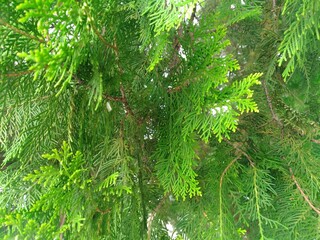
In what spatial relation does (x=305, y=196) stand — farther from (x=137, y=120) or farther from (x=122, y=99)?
(x=122, y=99)

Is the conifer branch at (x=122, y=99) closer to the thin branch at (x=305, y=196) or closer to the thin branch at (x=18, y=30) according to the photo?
the thin branch at (x=18, y=30)

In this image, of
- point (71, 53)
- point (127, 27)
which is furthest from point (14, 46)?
point (127, 27)

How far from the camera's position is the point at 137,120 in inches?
53.9

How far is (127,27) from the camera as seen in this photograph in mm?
1149

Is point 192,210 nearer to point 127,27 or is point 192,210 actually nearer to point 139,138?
point 139,138

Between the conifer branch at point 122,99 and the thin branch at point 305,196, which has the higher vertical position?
the conifer branch at point 122,99

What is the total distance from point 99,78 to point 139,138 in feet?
1.95

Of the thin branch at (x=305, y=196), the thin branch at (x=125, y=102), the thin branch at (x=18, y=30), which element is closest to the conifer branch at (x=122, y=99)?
the thin branch at (x=125, y=102)

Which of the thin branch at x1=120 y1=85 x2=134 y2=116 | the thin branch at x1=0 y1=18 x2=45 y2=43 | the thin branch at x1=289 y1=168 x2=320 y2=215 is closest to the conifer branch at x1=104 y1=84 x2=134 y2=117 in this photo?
the thin branch at x1=120 y1=85 x2=134 y2=116

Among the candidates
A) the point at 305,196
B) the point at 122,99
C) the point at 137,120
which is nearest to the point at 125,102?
the point at 122,99

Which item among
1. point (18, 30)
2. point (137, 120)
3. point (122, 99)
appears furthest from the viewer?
point (137, 120)

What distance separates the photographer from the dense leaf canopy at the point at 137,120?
0.83 m

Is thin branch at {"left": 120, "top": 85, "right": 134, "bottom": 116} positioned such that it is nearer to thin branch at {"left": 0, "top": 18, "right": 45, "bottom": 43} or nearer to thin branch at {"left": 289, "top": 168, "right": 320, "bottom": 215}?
thin branch at {"left": 0, "top": 18, "right": 45, "bottom": 43}

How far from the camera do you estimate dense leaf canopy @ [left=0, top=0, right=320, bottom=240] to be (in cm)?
83
